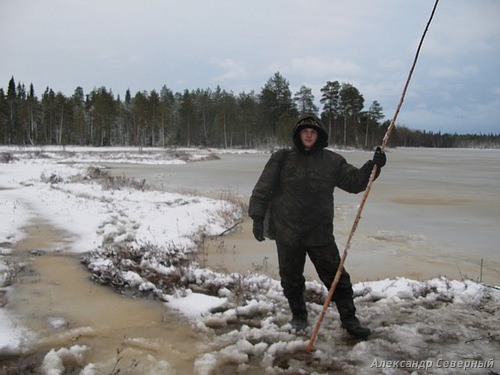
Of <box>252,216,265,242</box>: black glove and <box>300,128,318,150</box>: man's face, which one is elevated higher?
<box>300,128,318,150</box>: man's face

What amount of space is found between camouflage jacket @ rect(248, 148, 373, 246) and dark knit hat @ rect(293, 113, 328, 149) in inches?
3.1

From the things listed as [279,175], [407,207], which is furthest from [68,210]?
[407,207]

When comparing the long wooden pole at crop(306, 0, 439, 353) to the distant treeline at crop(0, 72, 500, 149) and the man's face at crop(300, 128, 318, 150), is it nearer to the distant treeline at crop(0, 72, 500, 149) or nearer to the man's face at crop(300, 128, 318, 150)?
the man's face at crop(300, 128, 318, 150)

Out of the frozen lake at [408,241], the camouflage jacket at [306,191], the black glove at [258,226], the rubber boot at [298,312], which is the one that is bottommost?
the frozen lake at [408,241]

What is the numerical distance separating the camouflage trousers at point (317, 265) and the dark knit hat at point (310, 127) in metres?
1.02

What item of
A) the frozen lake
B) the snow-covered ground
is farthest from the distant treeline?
the snow-covered ground

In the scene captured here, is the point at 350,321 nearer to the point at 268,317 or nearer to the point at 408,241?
the point at 268,317

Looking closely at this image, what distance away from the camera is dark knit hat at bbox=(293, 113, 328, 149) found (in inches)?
148

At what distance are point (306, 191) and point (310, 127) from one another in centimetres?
64

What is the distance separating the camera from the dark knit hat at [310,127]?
3752mm

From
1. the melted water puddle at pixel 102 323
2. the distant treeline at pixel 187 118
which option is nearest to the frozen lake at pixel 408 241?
the melted water puddle at pixel 102 323

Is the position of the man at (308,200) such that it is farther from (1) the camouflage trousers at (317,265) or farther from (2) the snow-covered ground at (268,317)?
(2) the snow-covered ground at (268,317)

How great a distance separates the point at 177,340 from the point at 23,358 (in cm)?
134

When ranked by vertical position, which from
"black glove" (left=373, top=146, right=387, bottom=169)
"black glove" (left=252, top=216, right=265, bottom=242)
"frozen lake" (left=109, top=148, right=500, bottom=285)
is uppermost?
"black glove" (left=373, top=146, right=387, bottom=169)
